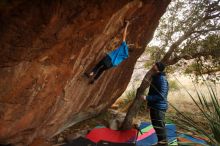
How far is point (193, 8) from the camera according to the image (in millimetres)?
10898

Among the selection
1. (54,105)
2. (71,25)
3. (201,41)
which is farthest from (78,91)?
(201,41)

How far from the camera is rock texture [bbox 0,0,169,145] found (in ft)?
15.1

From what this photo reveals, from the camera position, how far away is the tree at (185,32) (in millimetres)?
10078

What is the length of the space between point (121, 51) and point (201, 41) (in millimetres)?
5338

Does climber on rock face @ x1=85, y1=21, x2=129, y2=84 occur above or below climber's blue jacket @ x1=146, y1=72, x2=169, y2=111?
above

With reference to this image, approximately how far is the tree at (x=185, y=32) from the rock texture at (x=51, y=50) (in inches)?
102

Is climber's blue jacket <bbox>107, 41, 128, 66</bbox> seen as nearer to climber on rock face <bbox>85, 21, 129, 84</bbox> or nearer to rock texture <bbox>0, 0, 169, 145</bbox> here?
climber on rock face <bbox>85, 21, 129, 84</bbox>

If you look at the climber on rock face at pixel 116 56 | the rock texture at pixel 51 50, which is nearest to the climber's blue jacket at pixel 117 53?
the climber on rock face at pixel 116 56

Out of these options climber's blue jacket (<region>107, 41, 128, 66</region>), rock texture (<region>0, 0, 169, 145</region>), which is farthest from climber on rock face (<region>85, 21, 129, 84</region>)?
rock texture (<region>0, 0, 169, 145</region>)

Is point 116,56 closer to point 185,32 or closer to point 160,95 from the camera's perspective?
point 160,95

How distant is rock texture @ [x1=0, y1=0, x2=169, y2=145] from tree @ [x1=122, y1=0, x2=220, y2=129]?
2588 millimetres

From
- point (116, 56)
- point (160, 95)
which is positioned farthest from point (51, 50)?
point (160, 95)

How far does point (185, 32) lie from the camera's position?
10.5 metres

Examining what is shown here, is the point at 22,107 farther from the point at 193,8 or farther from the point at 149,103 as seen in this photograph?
the point at 193,8
